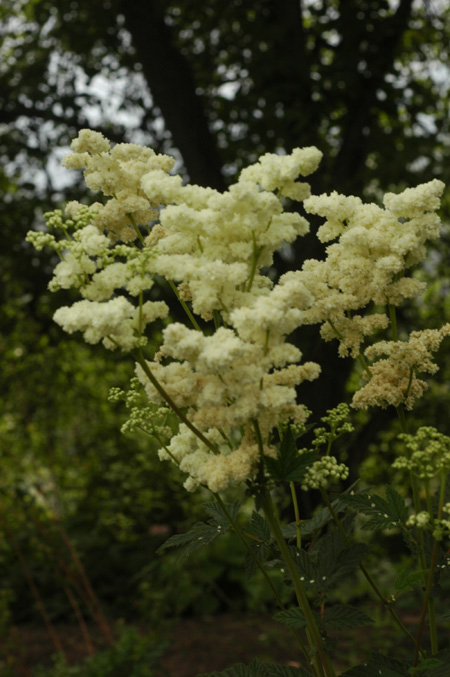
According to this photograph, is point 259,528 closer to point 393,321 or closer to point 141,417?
point 141,417

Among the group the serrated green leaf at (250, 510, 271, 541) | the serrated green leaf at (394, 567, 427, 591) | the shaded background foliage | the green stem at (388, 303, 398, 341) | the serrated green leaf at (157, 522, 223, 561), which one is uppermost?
the shaded background foliage

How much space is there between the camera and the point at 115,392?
3.50 ft

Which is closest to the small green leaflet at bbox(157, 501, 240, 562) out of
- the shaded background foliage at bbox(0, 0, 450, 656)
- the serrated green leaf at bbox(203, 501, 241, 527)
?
the serrated green leaf at bbox(203, 501, 241, 527)

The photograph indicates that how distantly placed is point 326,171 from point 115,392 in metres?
2.92

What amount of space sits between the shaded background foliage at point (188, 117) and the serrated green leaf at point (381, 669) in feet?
8.01

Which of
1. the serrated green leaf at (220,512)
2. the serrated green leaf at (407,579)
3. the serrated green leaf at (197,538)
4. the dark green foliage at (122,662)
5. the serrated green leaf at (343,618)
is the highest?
the serrated green leaf at (220,512)

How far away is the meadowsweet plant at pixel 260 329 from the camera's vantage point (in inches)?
30.8

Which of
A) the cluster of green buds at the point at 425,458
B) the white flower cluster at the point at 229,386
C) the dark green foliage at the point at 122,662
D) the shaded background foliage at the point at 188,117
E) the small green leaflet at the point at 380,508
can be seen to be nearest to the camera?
the white flower cluster at the point at 229,386

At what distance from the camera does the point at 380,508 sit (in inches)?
38.0

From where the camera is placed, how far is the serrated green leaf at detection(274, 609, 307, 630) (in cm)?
86

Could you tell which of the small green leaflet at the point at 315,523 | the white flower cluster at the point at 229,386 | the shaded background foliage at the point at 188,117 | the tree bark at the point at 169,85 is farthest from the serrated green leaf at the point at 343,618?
the tree bark at the point at 169,85

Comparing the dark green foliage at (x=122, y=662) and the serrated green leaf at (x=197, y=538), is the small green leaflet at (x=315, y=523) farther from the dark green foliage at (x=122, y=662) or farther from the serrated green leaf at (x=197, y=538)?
the dark green foliage at (x=122, y=662)

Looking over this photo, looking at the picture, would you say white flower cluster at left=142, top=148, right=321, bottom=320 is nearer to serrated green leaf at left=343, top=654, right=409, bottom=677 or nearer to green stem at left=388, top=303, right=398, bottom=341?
green stem at left=388, top=303, right=398, bottom=341

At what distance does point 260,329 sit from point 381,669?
469 mm
